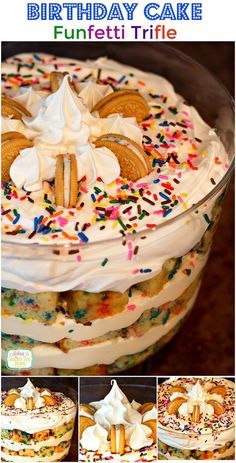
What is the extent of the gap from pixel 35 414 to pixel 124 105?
545mm

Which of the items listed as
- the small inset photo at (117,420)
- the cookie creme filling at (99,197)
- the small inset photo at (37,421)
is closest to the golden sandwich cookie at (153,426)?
the small inset photo at (117,420)

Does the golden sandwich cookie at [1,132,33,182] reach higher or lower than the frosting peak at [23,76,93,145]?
lower

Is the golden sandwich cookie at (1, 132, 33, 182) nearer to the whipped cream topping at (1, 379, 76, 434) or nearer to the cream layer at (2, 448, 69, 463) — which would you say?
the whipped cream topping at (1, 379, 76, 434)

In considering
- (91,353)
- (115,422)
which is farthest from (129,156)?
(115,422)

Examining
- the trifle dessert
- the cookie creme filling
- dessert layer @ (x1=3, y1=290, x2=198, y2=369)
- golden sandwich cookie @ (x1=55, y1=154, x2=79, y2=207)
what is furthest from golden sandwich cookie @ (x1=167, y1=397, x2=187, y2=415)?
golden sandwich cookie @ (x1=55, y1=154, x2=79, y2=207)

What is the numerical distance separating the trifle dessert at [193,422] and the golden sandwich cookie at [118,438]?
59mm

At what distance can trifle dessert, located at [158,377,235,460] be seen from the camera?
4.55 feet

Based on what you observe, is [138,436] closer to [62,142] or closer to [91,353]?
[91,353]

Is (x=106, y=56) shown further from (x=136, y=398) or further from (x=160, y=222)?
(x=136, y=398)

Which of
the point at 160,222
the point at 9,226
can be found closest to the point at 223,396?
the point at 160,222

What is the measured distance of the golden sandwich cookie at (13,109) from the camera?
4.86ft

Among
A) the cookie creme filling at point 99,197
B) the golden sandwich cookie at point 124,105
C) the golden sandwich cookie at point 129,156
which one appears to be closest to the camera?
the cookie creme filling at point 99,197

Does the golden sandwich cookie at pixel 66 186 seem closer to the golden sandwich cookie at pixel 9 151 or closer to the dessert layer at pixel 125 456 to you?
the golden sandwich cookie at pixel 9 151

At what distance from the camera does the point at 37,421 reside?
54.1 inches
